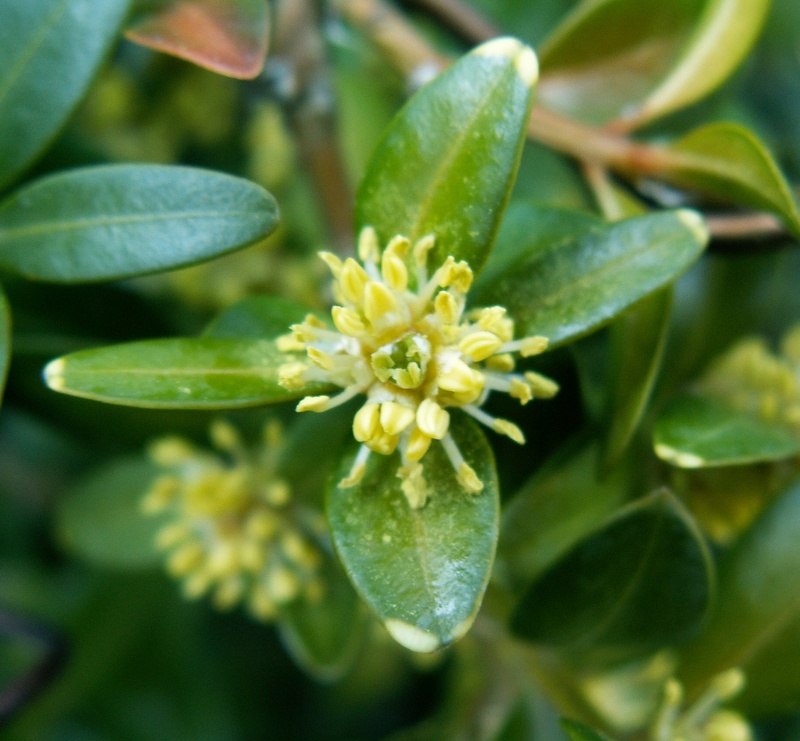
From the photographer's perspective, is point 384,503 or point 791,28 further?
point 791,28

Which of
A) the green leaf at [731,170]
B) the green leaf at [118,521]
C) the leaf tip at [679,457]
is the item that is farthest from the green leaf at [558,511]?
the green leaf at [118,521]

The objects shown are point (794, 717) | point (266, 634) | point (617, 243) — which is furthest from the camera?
point (266, 634)

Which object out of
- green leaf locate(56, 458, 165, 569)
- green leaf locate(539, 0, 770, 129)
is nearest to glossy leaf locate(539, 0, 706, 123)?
green leaf locate(539, 0, 770, 129)

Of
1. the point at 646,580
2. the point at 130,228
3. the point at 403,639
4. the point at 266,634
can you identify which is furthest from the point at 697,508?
the point at 266,634

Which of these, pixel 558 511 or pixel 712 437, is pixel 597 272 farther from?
pixel 558 511

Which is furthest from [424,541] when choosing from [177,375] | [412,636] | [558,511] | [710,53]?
[710,53]

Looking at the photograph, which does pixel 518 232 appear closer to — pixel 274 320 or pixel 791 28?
pixel 274 320
